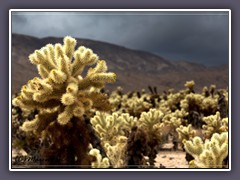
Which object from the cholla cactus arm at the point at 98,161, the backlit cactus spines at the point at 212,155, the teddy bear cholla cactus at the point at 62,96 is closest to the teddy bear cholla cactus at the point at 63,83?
the teddy bear cholla cactus at the point at 62,96

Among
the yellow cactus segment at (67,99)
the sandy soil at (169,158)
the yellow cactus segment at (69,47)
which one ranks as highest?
the yellow cactus segment at (69,47)

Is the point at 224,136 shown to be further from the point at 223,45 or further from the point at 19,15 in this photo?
the point at 19,15

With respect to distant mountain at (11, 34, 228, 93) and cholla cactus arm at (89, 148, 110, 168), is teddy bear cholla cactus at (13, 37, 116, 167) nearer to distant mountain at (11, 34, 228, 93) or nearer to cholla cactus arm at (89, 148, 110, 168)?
cholla cactus arm at (89, 148, 110, 168)

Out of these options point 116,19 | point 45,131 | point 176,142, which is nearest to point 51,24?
point 116,19

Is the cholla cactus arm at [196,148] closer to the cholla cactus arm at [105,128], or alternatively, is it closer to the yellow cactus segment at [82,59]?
the yellow cactus segment at [82,59]

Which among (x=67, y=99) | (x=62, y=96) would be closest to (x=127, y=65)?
(x=62, y=96)

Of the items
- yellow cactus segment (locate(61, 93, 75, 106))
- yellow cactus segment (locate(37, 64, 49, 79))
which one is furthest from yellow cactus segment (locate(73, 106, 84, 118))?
yellow cactus segment (locate(37, 64, 49, 79))

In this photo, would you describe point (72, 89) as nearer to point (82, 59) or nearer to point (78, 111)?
point (78, 111)
